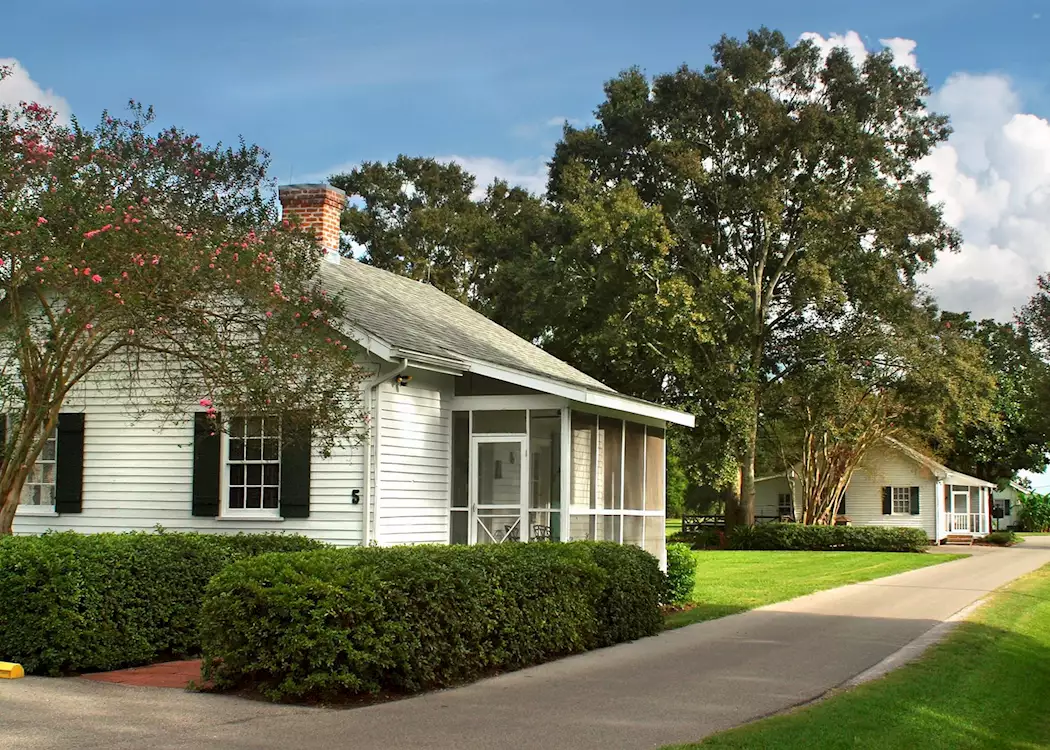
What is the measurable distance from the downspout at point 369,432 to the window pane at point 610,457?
403cm

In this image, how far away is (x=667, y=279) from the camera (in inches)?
1387

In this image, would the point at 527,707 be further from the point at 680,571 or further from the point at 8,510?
the point at 680,571

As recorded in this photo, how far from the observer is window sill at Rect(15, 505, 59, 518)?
15836mm

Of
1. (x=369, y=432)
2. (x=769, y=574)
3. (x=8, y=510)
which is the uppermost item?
(x=369, y=432)

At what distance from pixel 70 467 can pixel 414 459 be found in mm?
4941

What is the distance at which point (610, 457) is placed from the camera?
17406 mm

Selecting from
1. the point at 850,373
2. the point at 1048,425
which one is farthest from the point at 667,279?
the point at 1048,425

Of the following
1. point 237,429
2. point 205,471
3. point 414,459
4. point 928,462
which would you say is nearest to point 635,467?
point 414,459

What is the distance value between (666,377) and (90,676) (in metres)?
30.0

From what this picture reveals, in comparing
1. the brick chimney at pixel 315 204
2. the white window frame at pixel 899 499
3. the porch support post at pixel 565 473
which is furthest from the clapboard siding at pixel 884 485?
the porch support post at pixel 565 473

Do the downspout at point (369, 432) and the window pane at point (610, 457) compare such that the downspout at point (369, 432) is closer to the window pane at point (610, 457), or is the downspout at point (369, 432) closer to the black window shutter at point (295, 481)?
the black window shutter at point (295, 481)

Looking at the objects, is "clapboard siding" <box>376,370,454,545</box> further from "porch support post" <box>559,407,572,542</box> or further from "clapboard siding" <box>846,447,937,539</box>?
"clapboard siding" <box>846,447,937,539</box>

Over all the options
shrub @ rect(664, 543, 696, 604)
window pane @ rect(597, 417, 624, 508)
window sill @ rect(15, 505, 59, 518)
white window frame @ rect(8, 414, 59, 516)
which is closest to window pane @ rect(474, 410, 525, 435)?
window pane @ rect(597, 417, 624, 508)

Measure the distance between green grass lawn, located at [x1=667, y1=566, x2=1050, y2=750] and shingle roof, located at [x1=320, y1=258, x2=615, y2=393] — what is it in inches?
246
